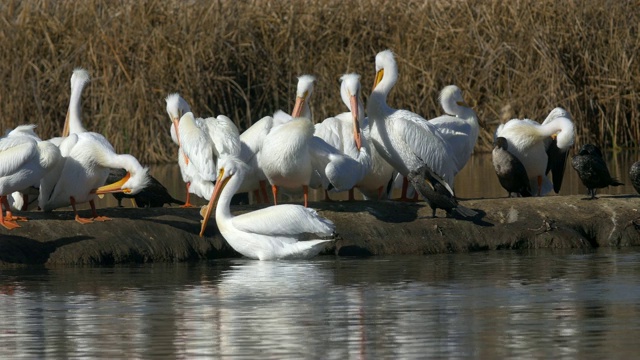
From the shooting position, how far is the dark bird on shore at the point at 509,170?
12.2m

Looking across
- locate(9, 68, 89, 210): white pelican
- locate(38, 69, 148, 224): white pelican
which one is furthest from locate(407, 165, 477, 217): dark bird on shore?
locate(9, 68, 89, 210): white pelican

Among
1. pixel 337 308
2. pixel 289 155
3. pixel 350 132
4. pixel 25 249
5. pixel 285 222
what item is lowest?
pixel 337 308

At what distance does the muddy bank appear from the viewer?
1029cm

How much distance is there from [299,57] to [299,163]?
8.43m

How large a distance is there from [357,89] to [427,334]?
18.2ft

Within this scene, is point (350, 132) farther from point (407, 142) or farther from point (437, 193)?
point (437, 193)

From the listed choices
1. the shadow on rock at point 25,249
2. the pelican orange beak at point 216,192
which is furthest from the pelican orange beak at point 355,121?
the shadow on rock at point 25,249

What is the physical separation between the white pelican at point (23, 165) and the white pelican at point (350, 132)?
2450 mm

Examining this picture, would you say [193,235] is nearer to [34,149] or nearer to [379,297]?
[34,149]

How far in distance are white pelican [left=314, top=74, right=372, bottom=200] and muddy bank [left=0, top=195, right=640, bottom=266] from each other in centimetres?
68

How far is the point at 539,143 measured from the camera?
42.0 feet

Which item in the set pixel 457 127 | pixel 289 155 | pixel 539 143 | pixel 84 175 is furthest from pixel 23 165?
pixel 539 143

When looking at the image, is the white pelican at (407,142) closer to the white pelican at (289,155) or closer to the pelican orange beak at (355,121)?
the pelican orange beak at (355,121)

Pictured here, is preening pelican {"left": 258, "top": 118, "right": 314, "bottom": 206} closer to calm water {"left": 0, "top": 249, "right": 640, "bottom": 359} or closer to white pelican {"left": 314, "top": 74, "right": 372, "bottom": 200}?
white pelican {"left": 314, "top": 74, "right": 372, "bottom": 200}
